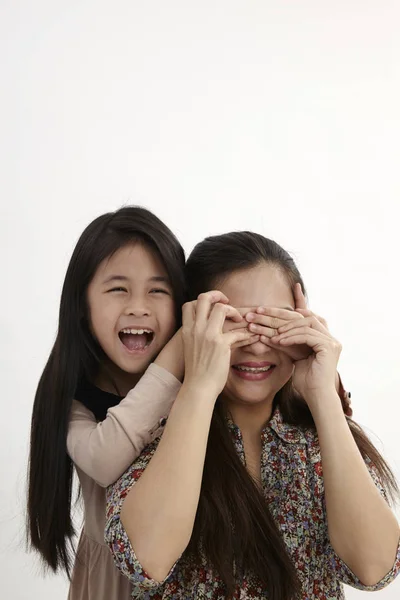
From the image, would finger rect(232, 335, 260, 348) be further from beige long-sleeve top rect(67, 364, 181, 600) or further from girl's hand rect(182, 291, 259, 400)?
beige long-sleeve top rect(67, 364, 181, 600)

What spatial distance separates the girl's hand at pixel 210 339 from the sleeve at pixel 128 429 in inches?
3.5

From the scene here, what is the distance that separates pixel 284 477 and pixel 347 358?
2.36 metres

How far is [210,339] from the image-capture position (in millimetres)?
1405

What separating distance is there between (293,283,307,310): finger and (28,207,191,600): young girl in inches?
9.1

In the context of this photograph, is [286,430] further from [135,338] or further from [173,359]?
[135,338]

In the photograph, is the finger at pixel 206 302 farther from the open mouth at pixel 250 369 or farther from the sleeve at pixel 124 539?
the sleeve at pixel 124 539

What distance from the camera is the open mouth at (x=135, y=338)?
1.59 m

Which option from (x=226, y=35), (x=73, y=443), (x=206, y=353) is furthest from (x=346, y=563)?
(x=226, y=35)

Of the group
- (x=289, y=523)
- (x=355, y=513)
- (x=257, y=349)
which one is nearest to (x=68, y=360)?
(x=257, y=349)

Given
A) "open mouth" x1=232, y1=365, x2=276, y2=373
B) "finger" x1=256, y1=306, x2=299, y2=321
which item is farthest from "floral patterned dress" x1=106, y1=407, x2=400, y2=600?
"finger" x1=256, y1=306, x2=299, y2=321

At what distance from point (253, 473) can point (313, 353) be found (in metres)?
0.25

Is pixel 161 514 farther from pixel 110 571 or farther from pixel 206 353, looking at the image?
pixel 110 571

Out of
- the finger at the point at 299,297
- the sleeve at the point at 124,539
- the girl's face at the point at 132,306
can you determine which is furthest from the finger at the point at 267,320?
the sleeve at the point at 124,539

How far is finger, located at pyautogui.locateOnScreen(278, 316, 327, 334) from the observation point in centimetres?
146
